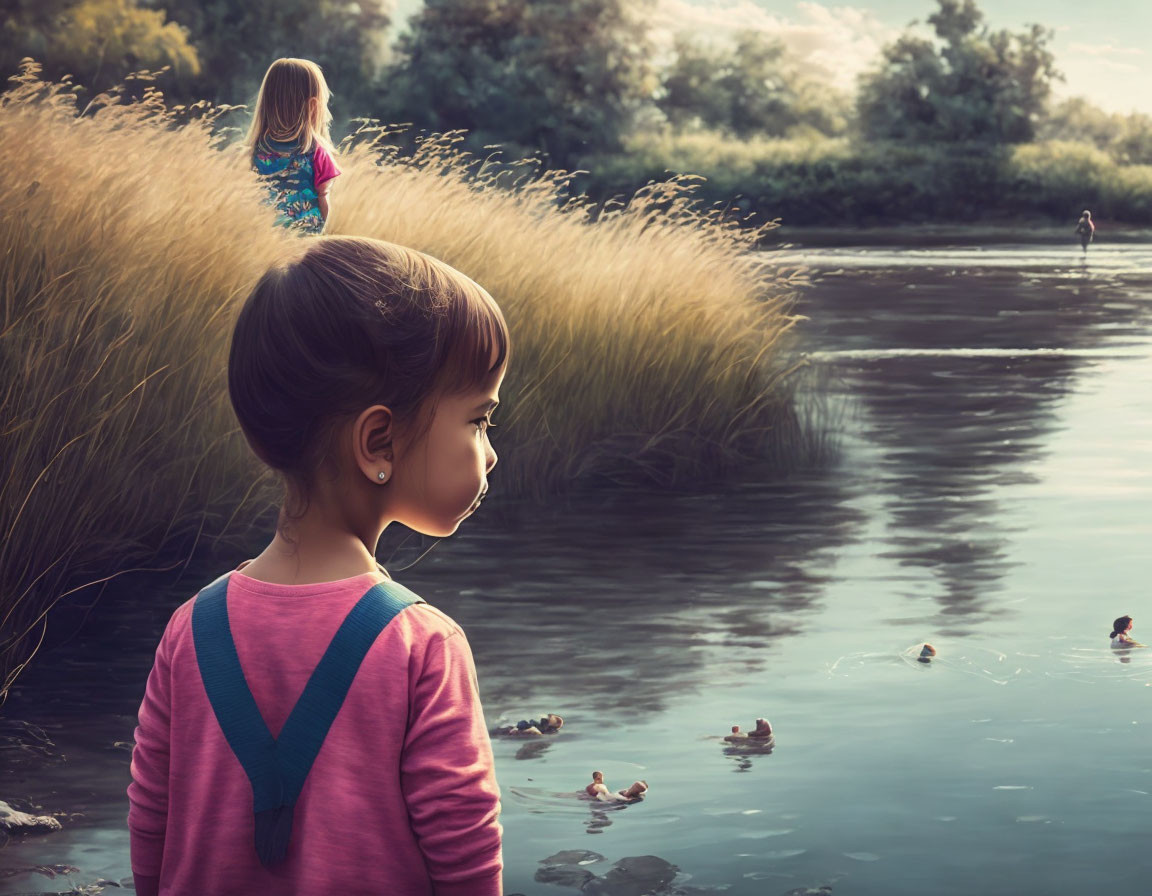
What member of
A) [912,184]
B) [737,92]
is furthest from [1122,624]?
[737,92]

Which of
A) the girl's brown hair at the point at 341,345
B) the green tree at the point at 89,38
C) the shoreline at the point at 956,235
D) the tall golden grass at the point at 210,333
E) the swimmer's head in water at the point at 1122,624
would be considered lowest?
the shoreline at the point at 956,235

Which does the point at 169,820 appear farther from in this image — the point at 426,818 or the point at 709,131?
the point at 709,131

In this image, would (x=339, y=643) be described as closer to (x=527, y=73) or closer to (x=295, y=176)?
(x=295, y=176)

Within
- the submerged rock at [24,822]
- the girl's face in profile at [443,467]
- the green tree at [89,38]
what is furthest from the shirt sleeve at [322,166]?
the green tree at [89,38]

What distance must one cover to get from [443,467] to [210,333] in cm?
473

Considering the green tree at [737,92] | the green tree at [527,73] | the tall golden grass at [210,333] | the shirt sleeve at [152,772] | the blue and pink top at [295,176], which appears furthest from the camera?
the green tree at [737,92]

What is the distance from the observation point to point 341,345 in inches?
86.9

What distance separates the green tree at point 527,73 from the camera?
156ft

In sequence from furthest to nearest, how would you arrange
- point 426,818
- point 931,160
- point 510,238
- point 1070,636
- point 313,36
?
point 931,160 → point 313,36 → point 510,238 → point 1070,636 → point 426,818

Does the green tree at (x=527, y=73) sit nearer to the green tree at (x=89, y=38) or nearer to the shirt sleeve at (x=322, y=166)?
the green tree at (x=89, y=38)

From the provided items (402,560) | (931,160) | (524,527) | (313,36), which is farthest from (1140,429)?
(931,160)

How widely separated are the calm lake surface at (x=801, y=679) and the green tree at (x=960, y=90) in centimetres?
5167

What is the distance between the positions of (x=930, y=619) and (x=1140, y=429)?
5761 mm

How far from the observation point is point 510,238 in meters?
9.90
